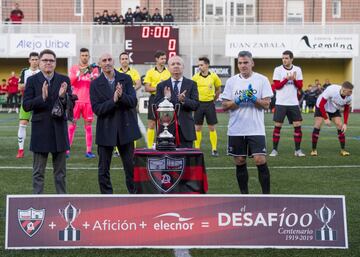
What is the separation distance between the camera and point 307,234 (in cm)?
636

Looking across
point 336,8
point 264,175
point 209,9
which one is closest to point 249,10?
point 209,9

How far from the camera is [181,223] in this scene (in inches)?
251

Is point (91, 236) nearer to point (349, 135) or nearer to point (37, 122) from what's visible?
point (37, 122)

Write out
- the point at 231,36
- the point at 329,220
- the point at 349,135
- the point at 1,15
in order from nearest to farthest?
the point at 329,220 < the point at 349,135 < the point at 231,36 < the point at 1,15

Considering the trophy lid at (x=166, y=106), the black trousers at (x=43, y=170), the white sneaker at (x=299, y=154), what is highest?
the trophy lid at (x=166, y=106)

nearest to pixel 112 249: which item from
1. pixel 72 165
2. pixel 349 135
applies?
pixel 72 165

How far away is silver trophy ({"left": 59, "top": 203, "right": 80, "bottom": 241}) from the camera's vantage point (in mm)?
6328

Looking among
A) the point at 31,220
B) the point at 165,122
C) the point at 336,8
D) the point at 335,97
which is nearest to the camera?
the point at 31,220

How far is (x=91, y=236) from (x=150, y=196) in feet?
2.06

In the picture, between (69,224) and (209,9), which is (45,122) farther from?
(209,9)

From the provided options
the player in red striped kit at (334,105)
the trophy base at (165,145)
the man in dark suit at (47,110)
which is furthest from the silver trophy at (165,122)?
the player in red striped kit at (334,105)

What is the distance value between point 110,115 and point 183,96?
0.96 metres

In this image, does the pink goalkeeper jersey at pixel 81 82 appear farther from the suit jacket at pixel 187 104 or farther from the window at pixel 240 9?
the window at pixel 240 9

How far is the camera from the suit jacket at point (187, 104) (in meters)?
9.11
